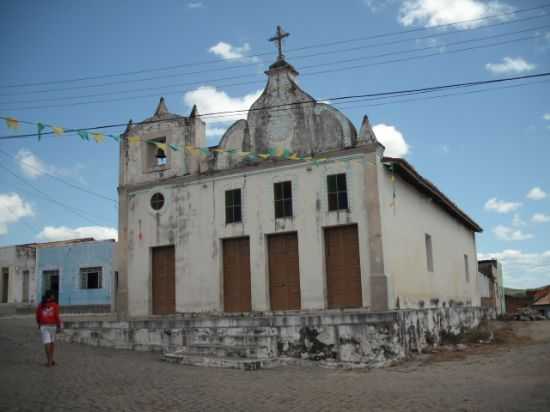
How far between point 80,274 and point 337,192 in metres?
19.9

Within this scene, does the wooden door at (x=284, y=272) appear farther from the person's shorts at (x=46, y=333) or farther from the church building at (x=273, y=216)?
the person's shorts at (x=46, y=333)

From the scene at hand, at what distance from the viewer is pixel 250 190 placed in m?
15.5

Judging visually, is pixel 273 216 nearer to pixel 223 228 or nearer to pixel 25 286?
pixel 223 228

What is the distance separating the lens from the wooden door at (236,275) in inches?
609

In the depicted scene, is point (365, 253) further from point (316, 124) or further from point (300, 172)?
point (316, 124)

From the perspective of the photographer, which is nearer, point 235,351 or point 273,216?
point 235,351

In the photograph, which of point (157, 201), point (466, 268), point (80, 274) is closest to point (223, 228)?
point (157, 201)

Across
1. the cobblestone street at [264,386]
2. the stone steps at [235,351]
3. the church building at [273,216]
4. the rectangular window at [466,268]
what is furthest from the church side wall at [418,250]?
the stone steps at [235,351]

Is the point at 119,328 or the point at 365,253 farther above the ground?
the point at 365,253

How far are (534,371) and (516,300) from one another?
37.0 meters

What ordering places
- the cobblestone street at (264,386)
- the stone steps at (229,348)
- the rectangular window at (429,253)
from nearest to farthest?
the cobblestone street at (264,386) → the stone steps at (229,348) → the rectangular window at (429,253)

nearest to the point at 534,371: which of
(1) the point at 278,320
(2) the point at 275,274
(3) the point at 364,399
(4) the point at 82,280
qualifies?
(3) the point at 364,399

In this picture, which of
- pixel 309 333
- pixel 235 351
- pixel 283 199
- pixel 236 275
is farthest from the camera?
Result: pixel 236 275

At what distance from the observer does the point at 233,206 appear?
51.8 ft
